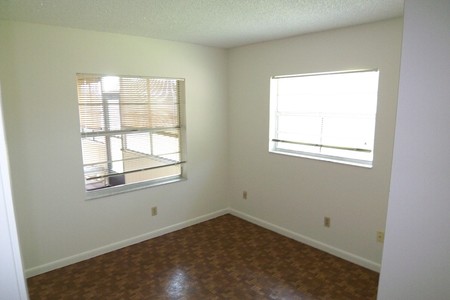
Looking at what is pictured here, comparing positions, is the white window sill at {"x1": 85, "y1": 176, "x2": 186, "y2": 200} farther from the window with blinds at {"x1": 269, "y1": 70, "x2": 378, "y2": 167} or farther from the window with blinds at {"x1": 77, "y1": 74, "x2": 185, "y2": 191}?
the window with blinds at {"x1": 269, "y1": 70, "x2": 378, "y2": 167}

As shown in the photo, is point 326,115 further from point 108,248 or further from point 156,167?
point 108,248

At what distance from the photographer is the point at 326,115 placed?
10.5 ft

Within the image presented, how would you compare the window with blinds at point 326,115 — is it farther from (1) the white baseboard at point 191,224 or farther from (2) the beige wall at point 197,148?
(1) the white baseboard at point 191,224

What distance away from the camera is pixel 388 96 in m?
A: 2.62

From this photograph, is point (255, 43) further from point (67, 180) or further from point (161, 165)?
point (67, 180)

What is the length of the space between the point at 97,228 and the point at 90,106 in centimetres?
131

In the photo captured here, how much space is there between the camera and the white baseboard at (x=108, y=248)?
2.83 meters

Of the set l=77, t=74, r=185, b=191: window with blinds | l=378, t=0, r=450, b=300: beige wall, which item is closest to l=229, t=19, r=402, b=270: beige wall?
l=77, t=74, r=185, b=191: window with blinds

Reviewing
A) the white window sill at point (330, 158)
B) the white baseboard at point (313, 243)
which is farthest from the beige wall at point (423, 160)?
the white baseboard at point (313, 243)

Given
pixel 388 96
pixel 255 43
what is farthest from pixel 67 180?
pixel 388 96

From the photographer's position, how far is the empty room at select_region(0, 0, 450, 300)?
2.53m

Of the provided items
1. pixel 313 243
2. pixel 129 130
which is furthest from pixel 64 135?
pixel 313 243

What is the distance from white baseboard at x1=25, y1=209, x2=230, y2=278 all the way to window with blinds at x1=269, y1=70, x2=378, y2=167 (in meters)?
1.45

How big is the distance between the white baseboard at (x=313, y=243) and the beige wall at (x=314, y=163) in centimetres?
1
